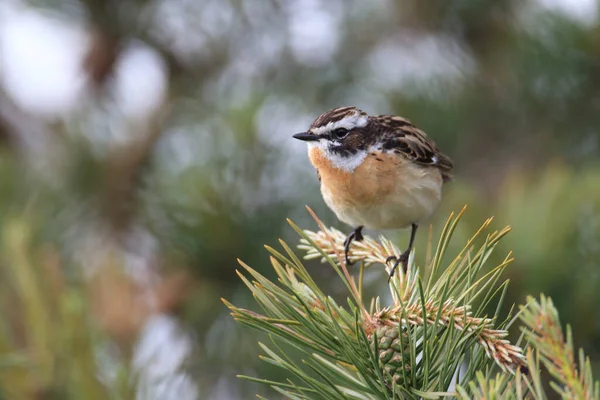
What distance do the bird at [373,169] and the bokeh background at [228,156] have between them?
Result: 0.15 m

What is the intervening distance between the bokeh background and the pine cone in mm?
1313

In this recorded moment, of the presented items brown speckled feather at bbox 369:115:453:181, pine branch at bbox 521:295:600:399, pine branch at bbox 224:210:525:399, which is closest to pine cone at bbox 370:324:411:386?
pine branch at bbox 224:210:525:399

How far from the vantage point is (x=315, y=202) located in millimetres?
4188

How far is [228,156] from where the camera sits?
13.3ft

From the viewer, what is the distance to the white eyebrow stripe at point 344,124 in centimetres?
349

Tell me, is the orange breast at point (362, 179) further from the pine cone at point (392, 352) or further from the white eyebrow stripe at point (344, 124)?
the pine cone at point (392, 352)

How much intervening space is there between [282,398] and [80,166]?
1858mm

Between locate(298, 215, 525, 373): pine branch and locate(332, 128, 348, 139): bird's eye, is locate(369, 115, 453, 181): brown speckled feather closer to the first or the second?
locate(332, 128, 348, 139): bird's eye

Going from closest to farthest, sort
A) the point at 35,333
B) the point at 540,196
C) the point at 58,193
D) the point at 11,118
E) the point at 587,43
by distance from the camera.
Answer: the point at 35,333
the point at 540,196
the point at 587,43
the point at 58,193
the point at 11,118

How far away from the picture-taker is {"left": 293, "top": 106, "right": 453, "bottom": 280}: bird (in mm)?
3338

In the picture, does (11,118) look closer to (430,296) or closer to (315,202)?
(315,202)

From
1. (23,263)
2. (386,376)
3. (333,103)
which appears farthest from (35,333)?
(333,103)

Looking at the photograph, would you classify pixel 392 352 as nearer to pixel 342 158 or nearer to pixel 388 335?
pixel 388 335

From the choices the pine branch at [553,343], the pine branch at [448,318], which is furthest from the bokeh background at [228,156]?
the pine branch at [553,343]
